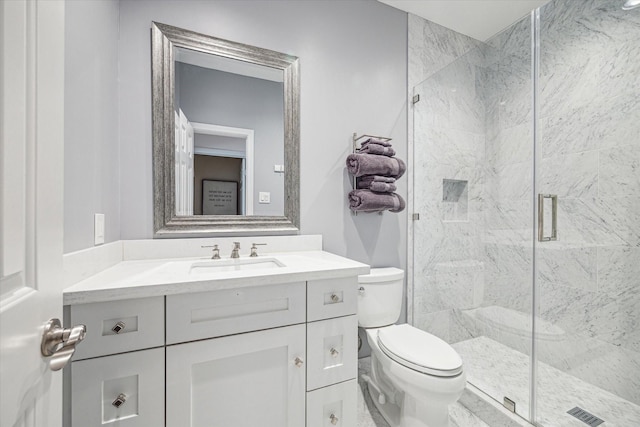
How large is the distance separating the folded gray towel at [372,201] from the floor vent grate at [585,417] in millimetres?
1333

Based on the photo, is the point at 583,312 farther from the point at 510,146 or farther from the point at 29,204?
the point at 29,204

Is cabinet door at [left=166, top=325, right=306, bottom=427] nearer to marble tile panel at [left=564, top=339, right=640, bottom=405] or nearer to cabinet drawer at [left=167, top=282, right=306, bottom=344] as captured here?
cabinet drawer at [left=167, top=282, right=306, bottom=344]

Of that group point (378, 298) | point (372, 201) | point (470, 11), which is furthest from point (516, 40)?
point (378, 298)

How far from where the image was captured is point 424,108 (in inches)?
75.5

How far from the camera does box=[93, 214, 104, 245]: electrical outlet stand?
3.31 ft

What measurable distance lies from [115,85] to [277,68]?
0.79 meters

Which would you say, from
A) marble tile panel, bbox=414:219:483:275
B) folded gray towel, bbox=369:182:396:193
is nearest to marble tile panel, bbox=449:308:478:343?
marble tile panel, bbox=414:219:483:275

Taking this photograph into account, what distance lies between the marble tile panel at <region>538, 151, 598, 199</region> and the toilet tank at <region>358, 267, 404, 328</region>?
3.31 ft

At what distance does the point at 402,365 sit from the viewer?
1218 mm

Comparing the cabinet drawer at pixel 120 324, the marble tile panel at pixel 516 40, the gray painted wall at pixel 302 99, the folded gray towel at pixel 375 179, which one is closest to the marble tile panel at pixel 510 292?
the gray painted wall at pixel 302 99

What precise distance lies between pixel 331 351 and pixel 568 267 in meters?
1.61

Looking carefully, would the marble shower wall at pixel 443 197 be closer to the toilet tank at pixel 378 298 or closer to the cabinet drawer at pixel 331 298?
the toilet tank at pixel 378 298

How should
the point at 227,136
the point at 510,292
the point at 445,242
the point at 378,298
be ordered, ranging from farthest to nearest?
the point at 445,242 → the point at 510,292 → the point at 378,298 → the point at 227,136

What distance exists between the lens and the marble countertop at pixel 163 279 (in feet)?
2.54
